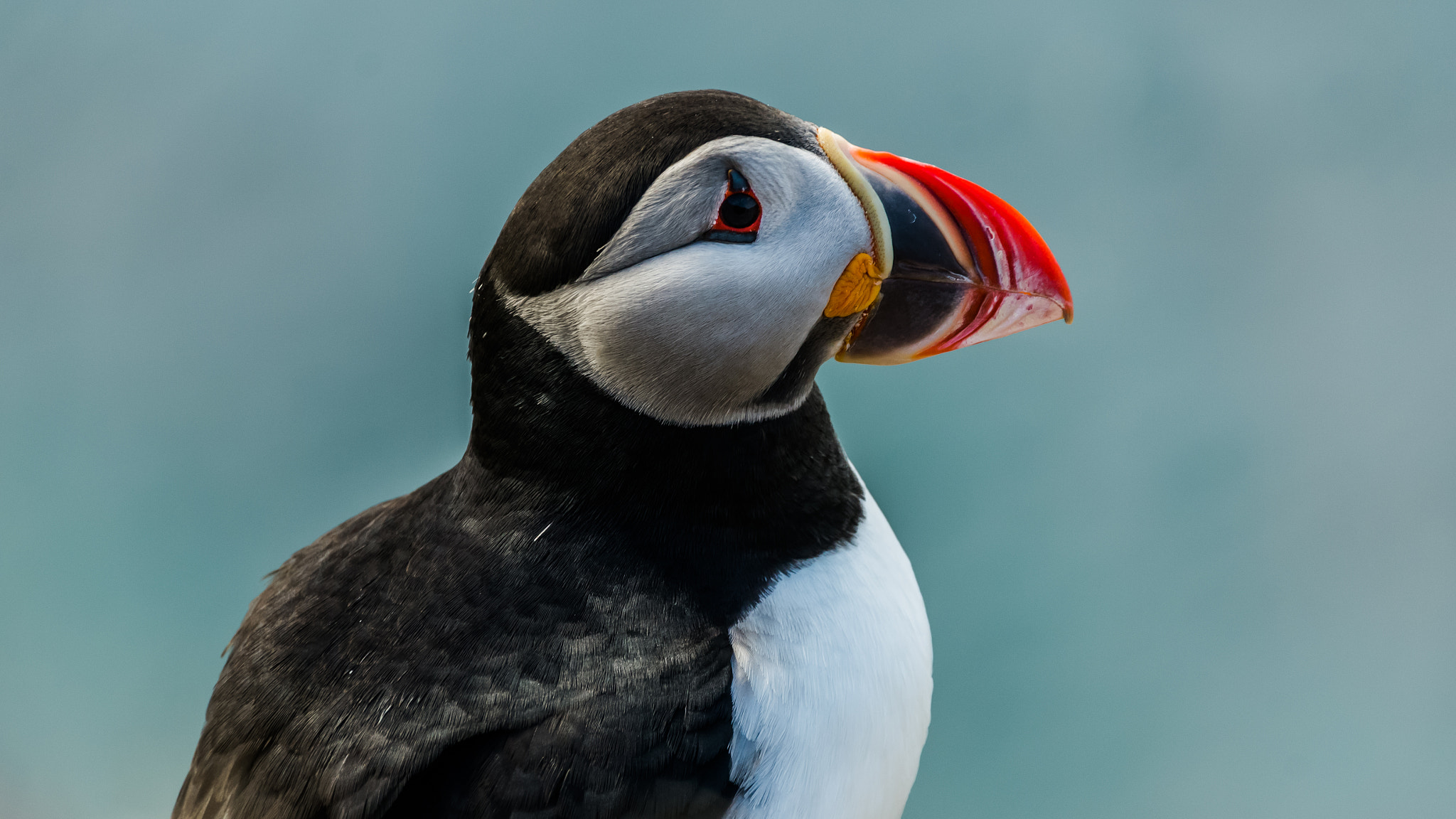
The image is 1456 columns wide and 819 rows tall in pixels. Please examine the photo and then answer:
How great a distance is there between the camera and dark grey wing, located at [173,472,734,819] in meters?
0.91

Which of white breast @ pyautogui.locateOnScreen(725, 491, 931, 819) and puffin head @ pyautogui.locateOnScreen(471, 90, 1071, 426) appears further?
white breast @ pyautogui.locateOnScreen(725, 491, 931, 819)

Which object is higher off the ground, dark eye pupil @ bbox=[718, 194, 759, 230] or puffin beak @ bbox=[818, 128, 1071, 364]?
dark eye pupil @ bbox=[718, 194, 759, 230]

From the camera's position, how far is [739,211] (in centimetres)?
88

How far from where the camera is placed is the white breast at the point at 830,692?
0.96 meters

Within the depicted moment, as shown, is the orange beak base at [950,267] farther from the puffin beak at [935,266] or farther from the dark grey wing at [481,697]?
the dark grey wing at [481,697]

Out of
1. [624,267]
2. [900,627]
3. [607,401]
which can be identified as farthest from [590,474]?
[900,627]

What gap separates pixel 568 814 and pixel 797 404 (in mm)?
414

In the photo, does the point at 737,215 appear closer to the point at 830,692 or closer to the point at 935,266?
the point at 935,266

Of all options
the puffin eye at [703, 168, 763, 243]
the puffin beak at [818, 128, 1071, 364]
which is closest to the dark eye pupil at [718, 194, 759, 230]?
the puffin eye at [703, 168, 763, 243]

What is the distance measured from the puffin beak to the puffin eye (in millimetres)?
100

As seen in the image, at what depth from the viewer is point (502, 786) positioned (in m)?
0.90

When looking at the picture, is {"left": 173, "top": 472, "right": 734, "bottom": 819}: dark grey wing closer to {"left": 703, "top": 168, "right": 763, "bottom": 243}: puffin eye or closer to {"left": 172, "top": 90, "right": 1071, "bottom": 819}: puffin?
{"left": 172, "top": 90, "right": 1071, "bottom": 819}: puffin

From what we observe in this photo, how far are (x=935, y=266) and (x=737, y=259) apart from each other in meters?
0.20

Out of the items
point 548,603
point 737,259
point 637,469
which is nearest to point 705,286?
point 737,259
